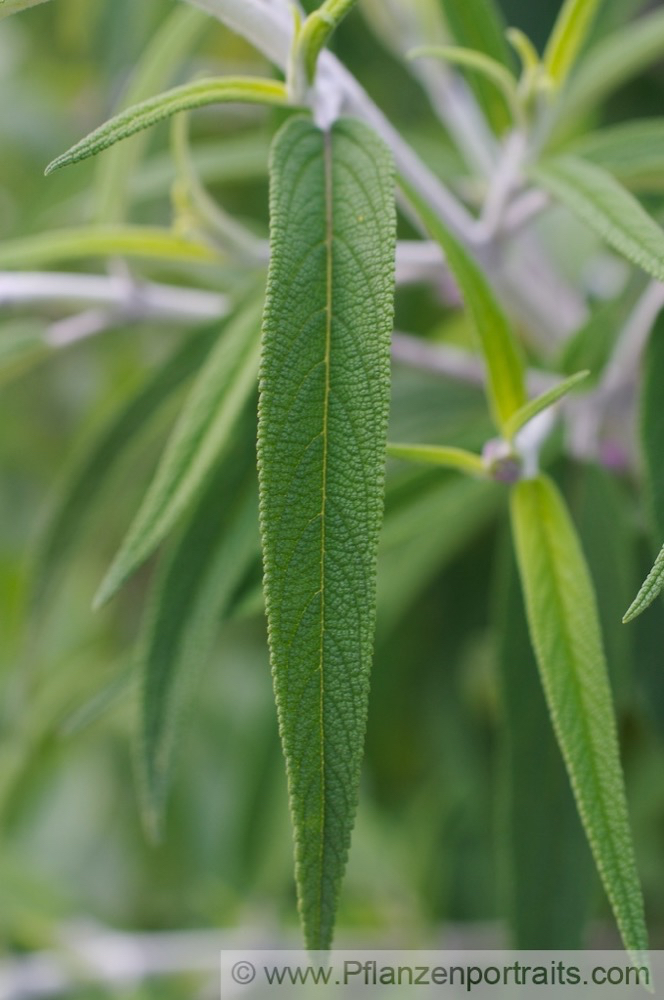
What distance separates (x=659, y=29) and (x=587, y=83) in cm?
6

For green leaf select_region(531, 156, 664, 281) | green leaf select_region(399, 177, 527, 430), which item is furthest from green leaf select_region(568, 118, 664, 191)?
green leaf select_region(399, 177, 527, 430)

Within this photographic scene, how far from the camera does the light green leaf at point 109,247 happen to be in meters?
0.62

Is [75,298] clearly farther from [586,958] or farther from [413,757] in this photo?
[413,757]

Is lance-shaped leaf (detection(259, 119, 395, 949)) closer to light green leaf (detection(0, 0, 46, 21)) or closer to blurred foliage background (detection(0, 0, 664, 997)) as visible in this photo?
light green leaf (detection(0, 0, 46, 21))

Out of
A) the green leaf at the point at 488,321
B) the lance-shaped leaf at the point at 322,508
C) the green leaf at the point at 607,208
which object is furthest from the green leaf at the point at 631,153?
the lance-shaped leaf at the point at 322,508

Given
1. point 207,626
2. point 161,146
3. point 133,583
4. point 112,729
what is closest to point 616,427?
point 207,626

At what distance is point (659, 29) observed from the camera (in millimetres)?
730

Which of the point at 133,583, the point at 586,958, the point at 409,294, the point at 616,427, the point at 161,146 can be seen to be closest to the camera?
the point at 586,958

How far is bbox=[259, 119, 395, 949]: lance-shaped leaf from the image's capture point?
0.36 metres

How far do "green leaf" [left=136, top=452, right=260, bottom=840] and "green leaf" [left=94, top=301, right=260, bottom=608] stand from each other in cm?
8

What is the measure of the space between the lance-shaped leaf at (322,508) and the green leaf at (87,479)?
335 mm

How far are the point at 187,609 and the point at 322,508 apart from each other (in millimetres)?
256

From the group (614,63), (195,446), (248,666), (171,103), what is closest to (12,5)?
(171,103)

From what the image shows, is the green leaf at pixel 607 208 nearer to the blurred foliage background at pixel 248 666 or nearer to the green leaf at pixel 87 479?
the blurred foliage background at pixel 248 666
